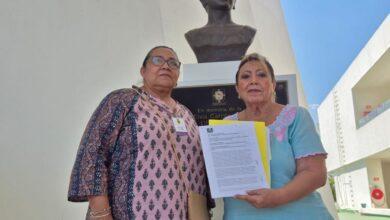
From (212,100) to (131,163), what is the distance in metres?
1.21

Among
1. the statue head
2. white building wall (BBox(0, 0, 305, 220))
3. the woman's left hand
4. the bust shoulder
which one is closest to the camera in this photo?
the woman's left hand

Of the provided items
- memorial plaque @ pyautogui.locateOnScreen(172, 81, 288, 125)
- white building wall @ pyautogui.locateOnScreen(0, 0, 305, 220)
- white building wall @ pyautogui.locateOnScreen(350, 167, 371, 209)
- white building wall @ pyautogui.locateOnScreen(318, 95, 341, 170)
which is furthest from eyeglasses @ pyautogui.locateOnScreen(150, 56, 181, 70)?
white building wall @ pyautogui.locateOnScreen(318, 95, 341, 170)

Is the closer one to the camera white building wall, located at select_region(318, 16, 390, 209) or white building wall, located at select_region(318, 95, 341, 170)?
white building wall, located at select_region(318, 16, 390, 209)

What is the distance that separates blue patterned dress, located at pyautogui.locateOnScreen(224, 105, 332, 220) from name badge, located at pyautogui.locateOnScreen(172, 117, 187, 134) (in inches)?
13.0

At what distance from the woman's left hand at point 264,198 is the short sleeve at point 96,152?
0.51 metres

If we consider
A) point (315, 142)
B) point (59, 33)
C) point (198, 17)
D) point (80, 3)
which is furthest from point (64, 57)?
point (315, 142)

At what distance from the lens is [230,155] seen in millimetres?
1506

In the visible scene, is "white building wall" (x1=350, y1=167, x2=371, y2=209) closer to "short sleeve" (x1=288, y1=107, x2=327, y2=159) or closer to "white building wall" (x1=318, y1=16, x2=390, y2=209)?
"white building wall" (x1=318, y1=16, x2=390, y2=209)

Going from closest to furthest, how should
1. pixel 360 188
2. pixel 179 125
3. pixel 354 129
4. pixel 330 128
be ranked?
1. pixel 179 125
2. pixel 354 129
3. pixel 360 188
4. pixel 330 128

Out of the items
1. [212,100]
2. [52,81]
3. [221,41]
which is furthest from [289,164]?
[52,81]

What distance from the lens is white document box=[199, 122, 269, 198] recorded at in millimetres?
1488

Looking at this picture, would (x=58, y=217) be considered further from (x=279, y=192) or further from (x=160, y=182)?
(x=279, y=192)

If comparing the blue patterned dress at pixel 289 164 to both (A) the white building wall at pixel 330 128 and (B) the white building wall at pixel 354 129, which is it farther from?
(A) the white building wall at pixel 330 128

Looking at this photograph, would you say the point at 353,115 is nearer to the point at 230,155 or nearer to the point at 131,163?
the point at 230,155
